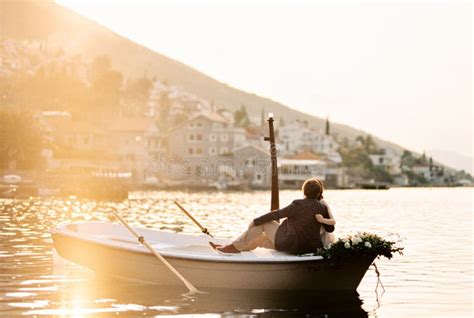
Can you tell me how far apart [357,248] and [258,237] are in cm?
198

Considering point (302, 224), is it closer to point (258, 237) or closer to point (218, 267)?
point (258, 237)

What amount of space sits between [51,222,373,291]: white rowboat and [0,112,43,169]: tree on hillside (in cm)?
8121

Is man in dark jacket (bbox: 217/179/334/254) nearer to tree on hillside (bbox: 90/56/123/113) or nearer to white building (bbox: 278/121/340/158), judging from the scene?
tree on hillside (bbox: 90/56/123/113)

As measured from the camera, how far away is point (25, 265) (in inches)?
801

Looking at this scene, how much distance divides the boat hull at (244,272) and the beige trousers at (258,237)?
1.83 feet

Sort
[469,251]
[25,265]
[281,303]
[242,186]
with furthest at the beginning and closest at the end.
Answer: [242,186] < [469,251] < [25,265] < [281,303]

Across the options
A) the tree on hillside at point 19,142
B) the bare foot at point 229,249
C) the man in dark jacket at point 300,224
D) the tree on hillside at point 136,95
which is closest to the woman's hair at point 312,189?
the man in dark jacket at point 300,224

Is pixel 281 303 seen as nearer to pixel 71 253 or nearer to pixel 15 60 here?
pixel 71 253

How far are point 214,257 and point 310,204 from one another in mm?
2043

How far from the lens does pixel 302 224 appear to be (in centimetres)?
1581

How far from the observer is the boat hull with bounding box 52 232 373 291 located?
1580cm

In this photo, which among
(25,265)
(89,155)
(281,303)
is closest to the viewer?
(281,303)

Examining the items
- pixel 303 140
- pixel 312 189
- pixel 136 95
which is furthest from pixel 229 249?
pixel 303 140

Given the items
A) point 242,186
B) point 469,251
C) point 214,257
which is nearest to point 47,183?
point 242,186
